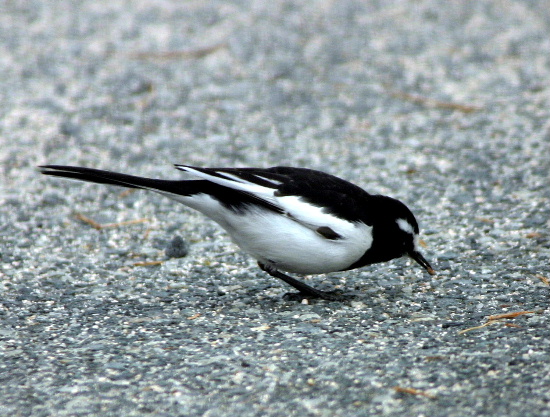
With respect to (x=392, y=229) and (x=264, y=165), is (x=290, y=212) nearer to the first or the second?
(x=392, y=229)

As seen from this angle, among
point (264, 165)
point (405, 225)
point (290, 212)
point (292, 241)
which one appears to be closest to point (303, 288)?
point (292, 241)

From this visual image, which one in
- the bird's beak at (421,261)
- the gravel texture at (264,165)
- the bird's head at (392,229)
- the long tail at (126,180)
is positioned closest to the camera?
the gravel texture at (264,165)

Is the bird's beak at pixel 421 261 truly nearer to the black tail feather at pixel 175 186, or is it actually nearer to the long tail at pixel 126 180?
the black tail feather at pixel 175 186

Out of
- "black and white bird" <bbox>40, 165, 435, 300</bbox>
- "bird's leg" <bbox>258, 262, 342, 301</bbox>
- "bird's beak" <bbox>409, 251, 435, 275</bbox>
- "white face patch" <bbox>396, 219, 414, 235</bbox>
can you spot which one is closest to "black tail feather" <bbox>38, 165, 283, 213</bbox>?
"black and white bird" <bbox>40, 165, 435, 300</bbox>

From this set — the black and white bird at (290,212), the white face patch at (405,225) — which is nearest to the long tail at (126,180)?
the black and white bird at (290,212)

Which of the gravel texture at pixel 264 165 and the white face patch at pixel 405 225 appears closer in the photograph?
the gravel texture at pixel 264 165

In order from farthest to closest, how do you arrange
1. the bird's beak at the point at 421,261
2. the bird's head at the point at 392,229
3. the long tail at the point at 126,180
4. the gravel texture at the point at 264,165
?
the bird's beak at the point at 421,261
the bird's head at the point at 392,229
the long tail at the point at 126,180
the gravel texture at the point at 264,165

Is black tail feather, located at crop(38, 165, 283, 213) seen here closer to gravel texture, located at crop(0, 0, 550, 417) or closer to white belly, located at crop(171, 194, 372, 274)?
white belly, located at crop(171, 194, 372, 274)

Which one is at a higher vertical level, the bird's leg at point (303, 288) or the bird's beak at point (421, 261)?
the bird's beak at point (421, 261)

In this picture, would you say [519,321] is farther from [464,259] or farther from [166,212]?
[166,212]
